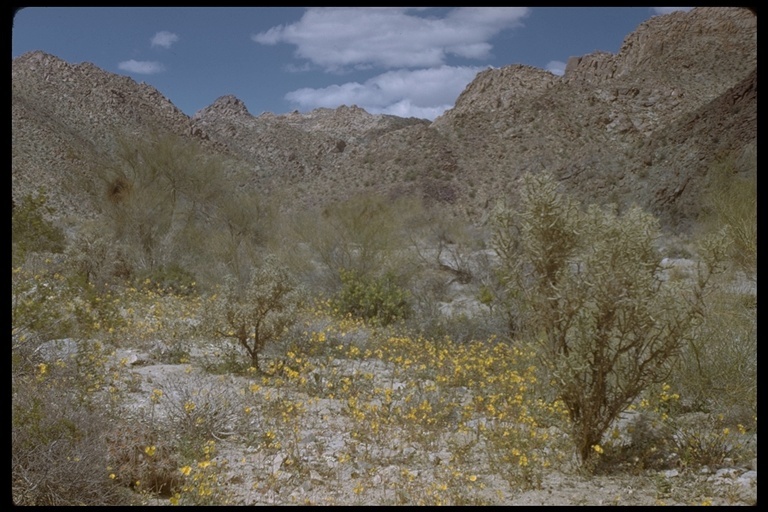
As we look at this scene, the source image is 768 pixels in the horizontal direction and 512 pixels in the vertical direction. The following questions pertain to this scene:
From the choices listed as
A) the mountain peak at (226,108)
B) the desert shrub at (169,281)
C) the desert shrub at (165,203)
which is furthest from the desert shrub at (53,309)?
the mountain peak at (226,108)

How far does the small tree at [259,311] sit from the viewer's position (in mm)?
6797

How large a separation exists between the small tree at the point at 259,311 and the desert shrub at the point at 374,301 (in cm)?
341

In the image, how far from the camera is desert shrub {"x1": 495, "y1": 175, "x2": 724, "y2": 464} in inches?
147

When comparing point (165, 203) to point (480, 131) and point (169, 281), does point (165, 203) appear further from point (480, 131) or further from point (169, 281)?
point (480, 131)

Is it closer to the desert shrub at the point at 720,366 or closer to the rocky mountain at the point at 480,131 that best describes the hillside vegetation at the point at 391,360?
the desert shrub at the point at 720,366

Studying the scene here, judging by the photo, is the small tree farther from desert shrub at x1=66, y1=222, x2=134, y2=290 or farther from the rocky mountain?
the rocky mountain

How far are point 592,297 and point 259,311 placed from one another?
397 centimetres

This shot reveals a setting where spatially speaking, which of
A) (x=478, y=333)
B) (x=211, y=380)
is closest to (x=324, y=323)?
(x=478, y=333)

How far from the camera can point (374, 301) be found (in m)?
10.7

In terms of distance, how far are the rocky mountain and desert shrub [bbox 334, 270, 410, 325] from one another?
211 inches

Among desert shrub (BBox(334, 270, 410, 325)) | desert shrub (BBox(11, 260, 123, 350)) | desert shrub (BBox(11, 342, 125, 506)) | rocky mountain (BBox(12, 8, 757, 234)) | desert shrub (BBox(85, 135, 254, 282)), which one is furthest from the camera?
rocky mountain (BBox(12, 8, 757, 234))

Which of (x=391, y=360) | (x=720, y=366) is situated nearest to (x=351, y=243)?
(x=391, y=360)

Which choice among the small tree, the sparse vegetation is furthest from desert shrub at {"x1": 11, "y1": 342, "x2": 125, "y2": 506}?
the small tree
